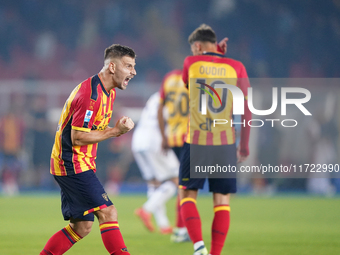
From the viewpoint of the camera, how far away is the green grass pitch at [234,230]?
4750 millimetres

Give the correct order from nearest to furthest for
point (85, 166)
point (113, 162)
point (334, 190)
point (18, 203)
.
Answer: point (85, 166), point (18, 203), point (334, 190), point (113, 162)

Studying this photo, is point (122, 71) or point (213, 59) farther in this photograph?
point (213, 59)

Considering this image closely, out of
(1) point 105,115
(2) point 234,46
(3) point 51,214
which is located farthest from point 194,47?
(2) point 234,46

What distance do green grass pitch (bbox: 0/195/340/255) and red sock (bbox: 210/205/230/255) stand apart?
806mm

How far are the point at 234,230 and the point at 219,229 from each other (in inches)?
100

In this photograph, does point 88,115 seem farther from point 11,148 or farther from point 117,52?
point 11,148

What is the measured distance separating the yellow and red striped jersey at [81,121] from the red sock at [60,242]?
45 cm

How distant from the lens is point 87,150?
3.33 meters

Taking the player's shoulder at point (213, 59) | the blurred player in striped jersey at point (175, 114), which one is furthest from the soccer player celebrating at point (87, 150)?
the blurred player in striped jersey at point (175, 114)

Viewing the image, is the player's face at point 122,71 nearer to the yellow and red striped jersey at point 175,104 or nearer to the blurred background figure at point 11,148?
the yellow and red striped jersey at point 175,104

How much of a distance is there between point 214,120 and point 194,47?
2.32ft

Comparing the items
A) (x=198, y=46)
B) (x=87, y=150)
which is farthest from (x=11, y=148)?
(x=87, y=150)

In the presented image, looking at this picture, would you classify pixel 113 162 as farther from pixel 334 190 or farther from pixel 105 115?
pixel 105 115

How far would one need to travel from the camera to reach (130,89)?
50.5 feet
